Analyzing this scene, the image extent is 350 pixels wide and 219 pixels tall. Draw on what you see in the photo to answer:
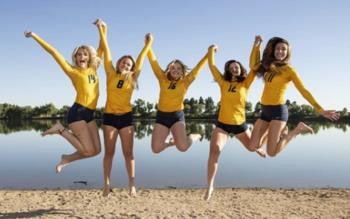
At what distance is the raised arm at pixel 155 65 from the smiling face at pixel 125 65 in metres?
0.58

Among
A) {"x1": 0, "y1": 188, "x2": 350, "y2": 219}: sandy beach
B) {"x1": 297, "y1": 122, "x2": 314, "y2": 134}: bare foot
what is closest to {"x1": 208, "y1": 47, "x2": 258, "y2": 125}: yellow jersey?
{"x1": 297, "y1": 122, "x2": 314, "y2": 134}: bare foot

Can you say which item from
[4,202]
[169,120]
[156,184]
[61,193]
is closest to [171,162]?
[156,184]

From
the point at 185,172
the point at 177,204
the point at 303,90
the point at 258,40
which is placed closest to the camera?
the point at 303,90

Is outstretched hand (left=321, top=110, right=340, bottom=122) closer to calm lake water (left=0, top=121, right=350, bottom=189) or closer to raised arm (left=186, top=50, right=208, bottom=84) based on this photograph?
raised arm (left=186, top=50, right=208, bottom=84)

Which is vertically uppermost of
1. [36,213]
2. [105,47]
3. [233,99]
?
[105,47]

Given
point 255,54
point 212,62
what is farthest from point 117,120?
point 255,54

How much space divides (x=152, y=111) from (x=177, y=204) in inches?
4005

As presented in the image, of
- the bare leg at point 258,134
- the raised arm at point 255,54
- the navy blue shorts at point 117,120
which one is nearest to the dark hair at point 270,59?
the raised arm at point 255,54

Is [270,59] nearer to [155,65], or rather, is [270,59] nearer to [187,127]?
[155,65]

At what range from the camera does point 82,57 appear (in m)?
8.66

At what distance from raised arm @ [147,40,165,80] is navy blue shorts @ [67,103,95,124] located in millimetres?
1815

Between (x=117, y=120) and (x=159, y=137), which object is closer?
(x=117, y=120)

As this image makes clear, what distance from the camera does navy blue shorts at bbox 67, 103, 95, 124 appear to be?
28.3 ft

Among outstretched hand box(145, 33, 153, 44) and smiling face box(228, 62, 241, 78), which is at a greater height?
outstretched hand box(145, 33, 153, 44)
